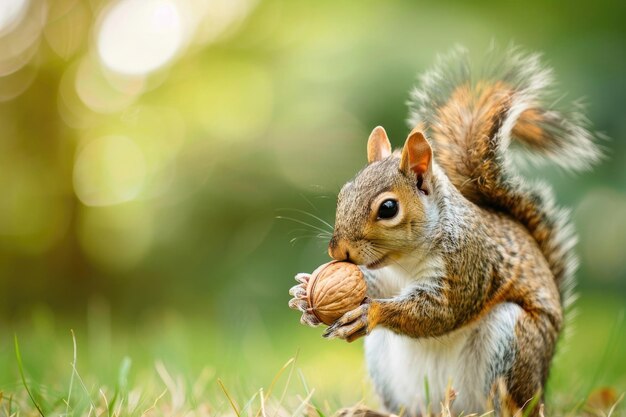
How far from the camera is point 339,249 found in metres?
1.34

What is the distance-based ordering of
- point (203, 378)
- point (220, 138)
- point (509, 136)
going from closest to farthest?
point (509, 136), point (203, 378), point (220, 138)

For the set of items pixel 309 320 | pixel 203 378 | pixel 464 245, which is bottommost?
pixel 203 378

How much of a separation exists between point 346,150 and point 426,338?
136 inches

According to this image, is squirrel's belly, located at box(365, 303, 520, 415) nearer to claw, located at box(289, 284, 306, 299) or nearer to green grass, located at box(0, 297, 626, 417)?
green grass, located at box(0, 297, 626, 417)

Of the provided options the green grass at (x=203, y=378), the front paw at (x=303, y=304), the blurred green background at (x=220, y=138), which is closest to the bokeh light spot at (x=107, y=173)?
the blurred green background at (x=220, y=138)

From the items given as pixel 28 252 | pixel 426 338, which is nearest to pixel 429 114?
pixel 426 338

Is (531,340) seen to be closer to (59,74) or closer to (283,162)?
(283,162)

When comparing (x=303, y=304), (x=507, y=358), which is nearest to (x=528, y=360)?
(x=507, y=358)

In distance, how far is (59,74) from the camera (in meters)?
5.53

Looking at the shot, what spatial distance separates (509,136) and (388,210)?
0.45m

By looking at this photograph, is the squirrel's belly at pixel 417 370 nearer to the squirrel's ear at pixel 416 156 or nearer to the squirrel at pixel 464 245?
the squirrel at pixel 464 245

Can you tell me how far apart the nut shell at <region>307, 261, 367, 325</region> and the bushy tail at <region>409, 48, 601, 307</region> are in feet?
1.52

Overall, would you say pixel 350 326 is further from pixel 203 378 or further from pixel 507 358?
pixel 203 378

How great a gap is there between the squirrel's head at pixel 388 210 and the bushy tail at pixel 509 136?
23cm
